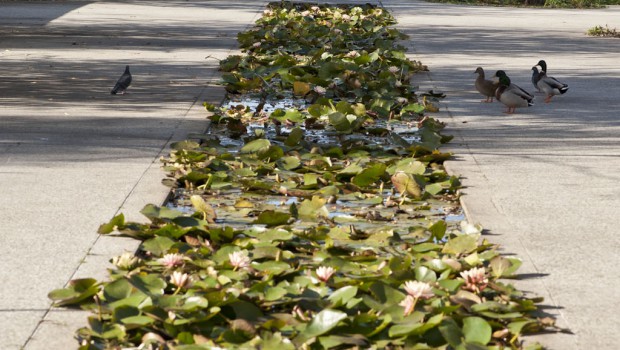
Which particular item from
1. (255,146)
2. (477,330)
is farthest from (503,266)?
(255,146)

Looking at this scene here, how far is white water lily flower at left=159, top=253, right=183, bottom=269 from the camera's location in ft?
16.3

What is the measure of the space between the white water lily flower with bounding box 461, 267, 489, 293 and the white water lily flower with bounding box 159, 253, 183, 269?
1.29 m

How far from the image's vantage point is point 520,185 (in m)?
7.11

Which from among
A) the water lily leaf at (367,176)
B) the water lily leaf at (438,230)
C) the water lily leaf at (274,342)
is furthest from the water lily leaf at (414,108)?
→ the water lily leaf at (274,342)

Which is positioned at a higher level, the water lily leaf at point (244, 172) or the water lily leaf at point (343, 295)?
the water lily leaf at point (343, 295)

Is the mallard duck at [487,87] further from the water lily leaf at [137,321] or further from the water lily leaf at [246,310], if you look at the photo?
the water lily leaf at [137,321]

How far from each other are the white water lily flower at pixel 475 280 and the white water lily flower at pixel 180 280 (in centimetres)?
122

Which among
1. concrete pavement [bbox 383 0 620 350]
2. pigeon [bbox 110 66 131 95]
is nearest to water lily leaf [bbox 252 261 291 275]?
concrete pavement [bbox 383 0 620 350]

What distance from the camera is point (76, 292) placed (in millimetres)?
4680

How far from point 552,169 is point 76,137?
354cm

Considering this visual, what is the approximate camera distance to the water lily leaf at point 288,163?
743cm

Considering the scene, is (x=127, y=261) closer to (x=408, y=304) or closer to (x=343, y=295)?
(x=343, y=295)

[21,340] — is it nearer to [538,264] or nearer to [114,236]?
[114,236]

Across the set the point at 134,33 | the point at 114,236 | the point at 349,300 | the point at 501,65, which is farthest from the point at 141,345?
the point at 134,33
